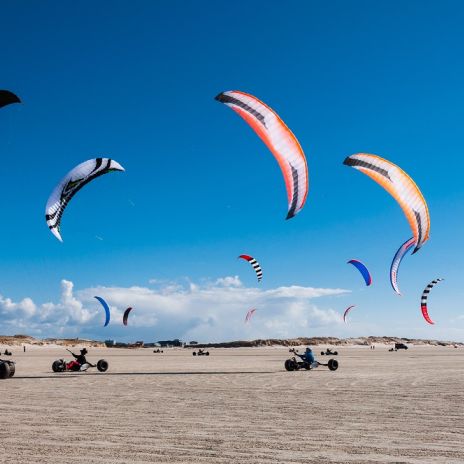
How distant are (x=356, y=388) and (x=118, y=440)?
9541mm

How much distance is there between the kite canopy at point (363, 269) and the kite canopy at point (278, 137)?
82.1 ft

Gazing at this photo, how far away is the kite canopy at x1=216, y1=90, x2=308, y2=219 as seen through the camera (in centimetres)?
1756

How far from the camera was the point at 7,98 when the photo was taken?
1387 centimetres

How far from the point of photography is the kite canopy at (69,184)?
74.5 feet

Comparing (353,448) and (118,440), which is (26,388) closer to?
(118,440)

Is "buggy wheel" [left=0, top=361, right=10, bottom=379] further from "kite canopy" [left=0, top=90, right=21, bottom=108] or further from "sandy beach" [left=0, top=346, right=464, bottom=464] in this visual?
"kite canopy" [left=0, top=90, right=21, bottom=108]

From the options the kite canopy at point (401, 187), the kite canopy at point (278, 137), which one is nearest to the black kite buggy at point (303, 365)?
the kite canopy at point (401, 187)

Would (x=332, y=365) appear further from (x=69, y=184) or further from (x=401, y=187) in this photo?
(x=69, y=184)

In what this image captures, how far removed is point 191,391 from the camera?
1521 cm

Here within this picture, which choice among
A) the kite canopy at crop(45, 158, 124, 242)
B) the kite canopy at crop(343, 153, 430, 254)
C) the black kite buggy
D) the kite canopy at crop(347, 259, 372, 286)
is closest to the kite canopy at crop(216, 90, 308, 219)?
the kite canopy at crop(343, 153, 430, 254)

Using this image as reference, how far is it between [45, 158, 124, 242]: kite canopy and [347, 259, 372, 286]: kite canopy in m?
23.3

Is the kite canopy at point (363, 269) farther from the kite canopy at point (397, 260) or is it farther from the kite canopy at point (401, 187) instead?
the kite canopy at point (401, 187)

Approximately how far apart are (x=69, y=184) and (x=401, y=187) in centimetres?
1332

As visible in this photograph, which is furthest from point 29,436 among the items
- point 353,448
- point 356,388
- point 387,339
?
point 387,339
